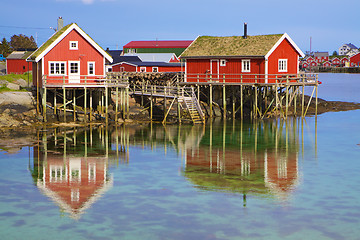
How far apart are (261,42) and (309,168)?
69.4 ft

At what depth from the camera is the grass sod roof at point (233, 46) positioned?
45531mm

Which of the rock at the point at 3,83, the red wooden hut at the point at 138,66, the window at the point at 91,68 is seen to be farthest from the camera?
the red wooden hut at the point at 138,66

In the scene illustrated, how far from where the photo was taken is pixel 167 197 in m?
21.8

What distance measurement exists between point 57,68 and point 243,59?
15.4 metres

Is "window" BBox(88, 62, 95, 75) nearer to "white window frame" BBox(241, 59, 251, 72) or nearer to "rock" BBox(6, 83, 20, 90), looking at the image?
"white window frame" BBox(241, 59, 251, 72)

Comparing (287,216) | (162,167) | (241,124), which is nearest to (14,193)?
(162,167)

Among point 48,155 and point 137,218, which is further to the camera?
point 48,155

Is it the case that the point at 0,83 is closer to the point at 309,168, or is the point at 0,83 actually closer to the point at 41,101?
the point at 41,101

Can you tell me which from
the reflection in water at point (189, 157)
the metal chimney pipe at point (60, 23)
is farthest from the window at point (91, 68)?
the metal chimney pipe at point (60, 23)

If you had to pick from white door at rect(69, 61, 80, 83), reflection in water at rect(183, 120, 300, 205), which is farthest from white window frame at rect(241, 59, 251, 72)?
white door at rect(69, 61, 80, 83)

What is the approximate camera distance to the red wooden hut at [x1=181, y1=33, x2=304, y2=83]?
45156 mm

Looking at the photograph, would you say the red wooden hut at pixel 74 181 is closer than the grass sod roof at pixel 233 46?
Yes

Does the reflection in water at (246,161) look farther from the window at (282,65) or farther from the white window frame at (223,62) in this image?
the white window frame at (223,62)

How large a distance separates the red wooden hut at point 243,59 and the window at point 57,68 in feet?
37.7
